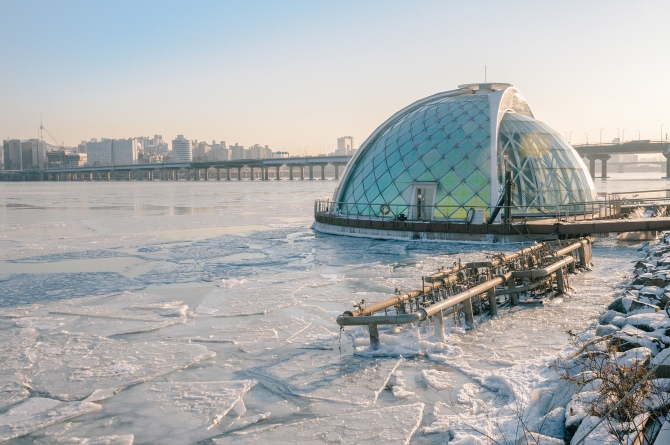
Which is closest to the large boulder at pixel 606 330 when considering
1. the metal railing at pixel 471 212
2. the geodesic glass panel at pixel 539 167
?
the metal railing at pixel 471 212

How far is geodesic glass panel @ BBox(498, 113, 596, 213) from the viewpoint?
33.0 m

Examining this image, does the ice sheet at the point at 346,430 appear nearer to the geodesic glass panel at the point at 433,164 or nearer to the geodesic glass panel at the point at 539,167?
the geodesic glass panel at the point at 433,164

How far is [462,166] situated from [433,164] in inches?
57.4

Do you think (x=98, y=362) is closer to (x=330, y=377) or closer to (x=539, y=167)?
(x=330, y=377)

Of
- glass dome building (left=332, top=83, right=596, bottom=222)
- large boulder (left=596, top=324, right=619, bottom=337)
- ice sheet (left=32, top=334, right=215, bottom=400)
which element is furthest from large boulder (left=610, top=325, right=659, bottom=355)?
glass dome building (left=332, top=83, right=596, bottom=222)

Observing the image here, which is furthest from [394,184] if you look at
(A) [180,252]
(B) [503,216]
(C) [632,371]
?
(C) [632,371]

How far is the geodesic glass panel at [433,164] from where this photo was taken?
3173cm

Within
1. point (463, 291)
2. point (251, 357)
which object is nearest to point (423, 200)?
point (463, 291)

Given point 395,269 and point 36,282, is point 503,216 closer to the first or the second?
point 395,269

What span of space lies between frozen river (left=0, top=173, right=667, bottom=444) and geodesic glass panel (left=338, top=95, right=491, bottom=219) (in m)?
8.76

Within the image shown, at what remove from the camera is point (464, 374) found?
10.6 meters

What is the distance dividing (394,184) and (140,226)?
52.8ft

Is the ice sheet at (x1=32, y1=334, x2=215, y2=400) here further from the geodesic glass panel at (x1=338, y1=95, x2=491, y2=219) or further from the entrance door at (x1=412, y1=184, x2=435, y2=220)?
the entrance door at (x1=412, y1=184, x2=435, y2=220)

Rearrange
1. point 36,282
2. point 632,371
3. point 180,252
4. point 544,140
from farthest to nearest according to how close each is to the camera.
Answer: point 544,140 → point 180,252 → point 36,282 → point 632,371
